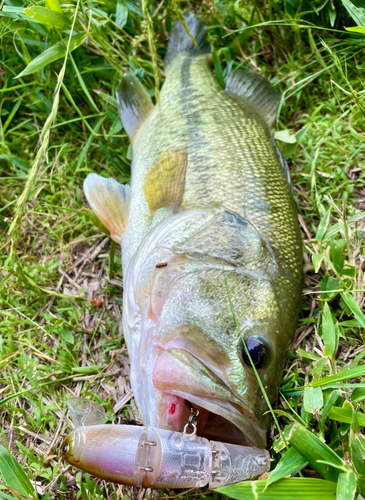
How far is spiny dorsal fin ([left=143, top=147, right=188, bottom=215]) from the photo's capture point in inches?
93.4

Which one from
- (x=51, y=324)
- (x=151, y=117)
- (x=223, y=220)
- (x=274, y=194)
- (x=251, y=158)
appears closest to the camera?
(x=223, y=220)

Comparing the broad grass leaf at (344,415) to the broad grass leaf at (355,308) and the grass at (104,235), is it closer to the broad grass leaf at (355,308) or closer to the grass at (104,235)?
the grass at (104,235)

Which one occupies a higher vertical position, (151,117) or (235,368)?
(151,117)

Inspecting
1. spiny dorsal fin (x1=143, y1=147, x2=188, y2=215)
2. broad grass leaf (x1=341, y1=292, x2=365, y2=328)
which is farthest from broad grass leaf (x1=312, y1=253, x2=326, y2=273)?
spiny dorsal fin (x1=143, y1=147, x2=188, y2=215)

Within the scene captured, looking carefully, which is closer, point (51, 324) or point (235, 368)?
point (235, 368)

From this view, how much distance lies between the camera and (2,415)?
7.95ft

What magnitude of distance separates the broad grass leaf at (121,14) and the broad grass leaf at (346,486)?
3022 millimetres

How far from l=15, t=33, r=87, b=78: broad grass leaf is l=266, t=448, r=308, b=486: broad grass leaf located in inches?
102

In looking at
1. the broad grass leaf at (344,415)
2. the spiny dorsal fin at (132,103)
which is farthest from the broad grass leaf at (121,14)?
the broad grass leaf at (344,415)

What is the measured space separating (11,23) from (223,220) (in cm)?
222

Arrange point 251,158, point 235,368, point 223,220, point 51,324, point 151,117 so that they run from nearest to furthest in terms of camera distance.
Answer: point 235,368 → point 223,220 → point 251,158 → point 51,324 → point 151,117

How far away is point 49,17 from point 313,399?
260 centimetres

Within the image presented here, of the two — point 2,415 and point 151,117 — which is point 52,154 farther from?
point 2,415

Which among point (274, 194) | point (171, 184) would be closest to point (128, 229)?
point (171, 184)
